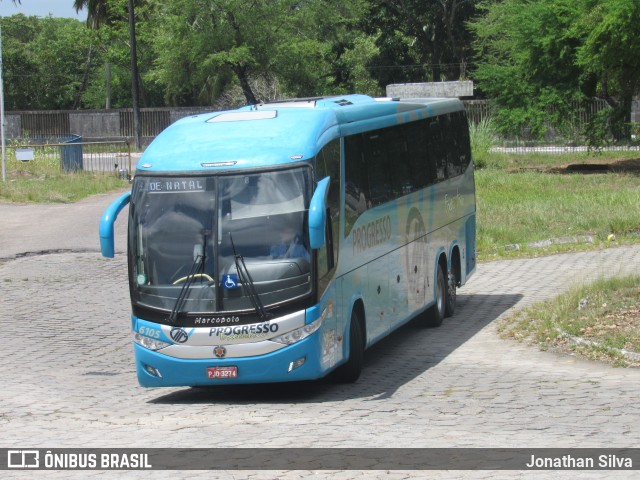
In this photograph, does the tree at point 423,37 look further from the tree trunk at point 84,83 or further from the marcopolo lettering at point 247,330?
the marcopolo lettering at point 247,330

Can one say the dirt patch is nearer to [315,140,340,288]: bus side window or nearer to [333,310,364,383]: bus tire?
[333,310,364,383]: bus tire

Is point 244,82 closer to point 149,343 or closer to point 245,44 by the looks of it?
point 245,44

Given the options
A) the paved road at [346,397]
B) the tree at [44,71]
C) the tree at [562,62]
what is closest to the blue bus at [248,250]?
the paved road at [346,397]

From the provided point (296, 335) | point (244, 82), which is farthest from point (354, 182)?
point (244, 82)

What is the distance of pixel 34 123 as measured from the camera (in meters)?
67.8

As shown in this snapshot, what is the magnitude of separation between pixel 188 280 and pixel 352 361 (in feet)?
7.59

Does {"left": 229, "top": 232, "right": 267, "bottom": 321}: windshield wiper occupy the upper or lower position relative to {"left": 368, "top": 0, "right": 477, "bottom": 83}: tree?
lower

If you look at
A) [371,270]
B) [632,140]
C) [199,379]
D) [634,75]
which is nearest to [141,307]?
[199,379]

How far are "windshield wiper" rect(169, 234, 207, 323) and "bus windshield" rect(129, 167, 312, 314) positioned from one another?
0.01 meters

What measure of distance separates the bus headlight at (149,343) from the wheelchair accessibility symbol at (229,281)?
0.92 m

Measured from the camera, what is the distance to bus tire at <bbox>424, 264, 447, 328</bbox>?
1673 cm

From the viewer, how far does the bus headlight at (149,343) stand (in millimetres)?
11509

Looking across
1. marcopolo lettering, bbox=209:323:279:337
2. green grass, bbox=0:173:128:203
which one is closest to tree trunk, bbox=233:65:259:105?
green grass, bbox=0:173:128:203

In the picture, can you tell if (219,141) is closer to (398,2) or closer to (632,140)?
(632,140)
